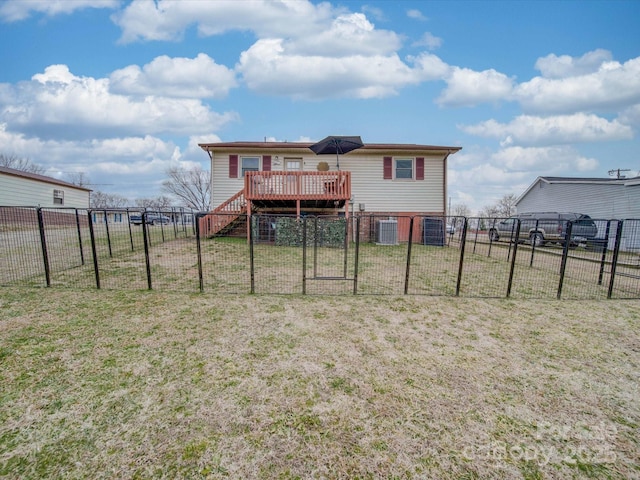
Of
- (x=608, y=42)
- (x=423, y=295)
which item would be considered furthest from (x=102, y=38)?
(x=608, y=42)

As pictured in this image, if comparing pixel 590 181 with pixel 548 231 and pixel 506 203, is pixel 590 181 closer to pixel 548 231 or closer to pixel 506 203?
pixel 548 231

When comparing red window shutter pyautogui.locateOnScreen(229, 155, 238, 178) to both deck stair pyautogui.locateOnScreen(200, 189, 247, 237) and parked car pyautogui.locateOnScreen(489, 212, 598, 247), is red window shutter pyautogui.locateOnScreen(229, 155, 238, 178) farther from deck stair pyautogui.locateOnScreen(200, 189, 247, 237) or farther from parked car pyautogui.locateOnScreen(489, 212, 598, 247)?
parked car pyautogui.locateOnScreen(489, 212, 598, 247)

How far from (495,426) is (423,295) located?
330 centimetres

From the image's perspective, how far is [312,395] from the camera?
2285 mm

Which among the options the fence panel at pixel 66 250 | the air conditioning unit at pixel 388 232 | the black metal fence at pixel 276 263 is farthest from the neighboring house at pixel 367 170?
the fence panel at pixel 66 250

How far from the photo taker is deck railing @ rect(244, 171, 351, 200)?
419 inches

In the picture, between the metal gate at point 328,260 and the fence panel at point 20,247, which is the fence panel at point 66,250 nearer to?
the fence panel at point 20,247

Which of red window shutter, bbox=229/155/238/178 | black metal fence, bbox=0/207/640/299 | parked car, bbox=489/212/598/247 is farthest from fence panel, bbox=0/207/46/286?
parked car, bbox=489/212/598/247

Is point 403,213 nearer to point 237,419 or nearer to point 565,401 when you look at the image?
point 565,401

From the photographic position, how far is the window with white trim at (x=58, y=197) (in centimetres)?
1994

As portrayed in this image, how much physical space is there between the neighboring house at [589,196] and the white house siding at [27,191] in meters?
28.4

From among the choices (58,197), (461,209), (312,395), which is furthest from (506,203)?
(58,197)

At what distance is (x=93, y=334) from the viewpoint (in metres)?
3.32

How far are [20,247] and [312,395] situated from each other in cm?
756
